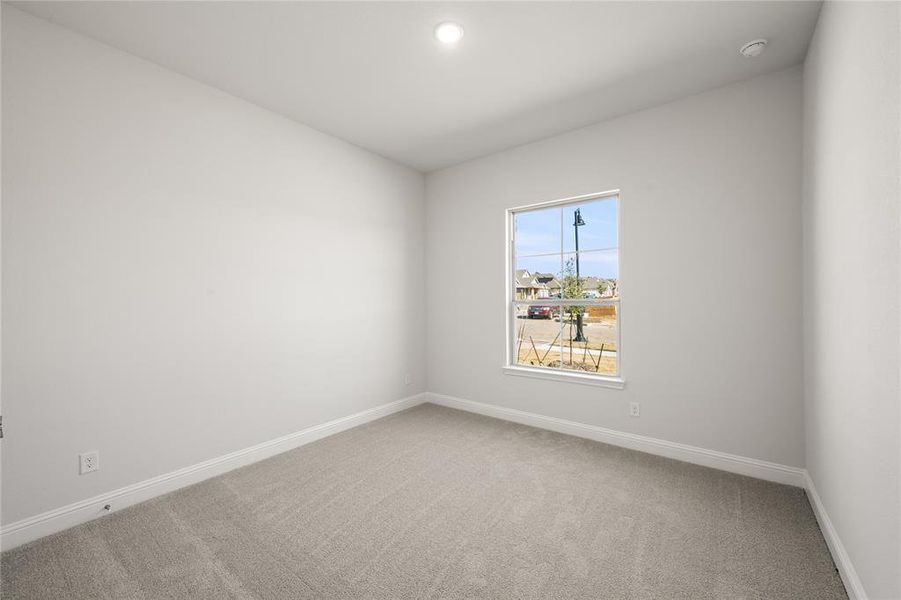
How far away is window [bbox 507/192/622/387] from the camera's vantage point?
3.33 metres

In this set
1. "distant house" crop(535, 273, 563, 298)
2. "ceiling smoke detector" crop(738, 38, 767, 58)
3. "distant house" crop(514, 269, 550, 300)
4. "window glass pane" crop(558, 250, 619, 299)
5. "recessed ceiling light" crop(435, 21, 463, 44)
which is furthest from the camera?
"distant house" crop(514, 269, 550, 300)

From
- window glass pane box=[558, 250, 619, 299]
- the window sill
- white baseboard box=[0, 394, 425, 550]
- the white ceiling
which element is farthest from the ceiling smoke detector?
white baseboard box=[0, 394, 425, 550]

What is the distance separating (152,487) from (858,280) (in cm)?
372

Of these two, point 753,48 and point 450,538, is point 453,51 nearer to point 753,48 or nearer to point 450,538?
point 753,48

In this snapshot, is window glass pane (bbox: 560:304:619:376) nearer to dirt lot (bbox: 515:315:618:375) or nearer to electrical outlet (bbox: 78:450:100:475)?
dirt lot (bbox: 515:315:618:375)

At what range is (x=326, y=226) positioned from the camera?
11.3ft

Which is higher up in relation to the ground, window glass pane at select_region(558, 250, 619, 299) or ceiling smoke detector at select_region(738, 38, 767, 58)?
ceiling smoke detector at select_region(738, 38, 767, 58)

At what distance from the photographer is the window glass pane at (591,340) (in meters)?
3.32

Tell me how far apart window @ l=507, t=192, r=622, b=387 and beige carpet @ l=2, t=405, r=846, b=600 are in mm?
937

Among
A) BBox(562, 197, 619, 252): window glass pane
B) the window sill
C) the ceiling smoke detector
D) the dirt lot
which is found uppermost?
the ceiling smoke detector

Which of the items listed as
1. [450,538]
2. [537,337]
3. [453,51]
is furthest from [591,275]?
[450,538]

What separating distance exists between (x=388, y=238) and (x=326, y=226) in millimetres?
770

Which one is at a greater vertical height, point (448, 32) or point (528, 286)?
point (448, 32)

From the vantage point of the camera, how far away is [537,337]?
3842 mm
